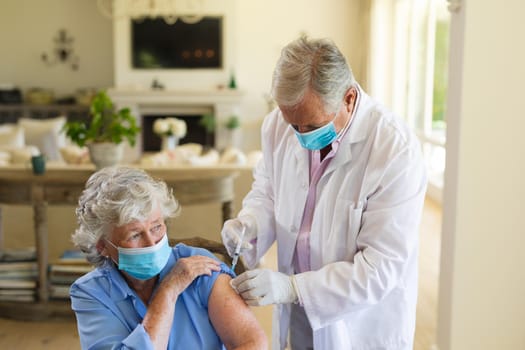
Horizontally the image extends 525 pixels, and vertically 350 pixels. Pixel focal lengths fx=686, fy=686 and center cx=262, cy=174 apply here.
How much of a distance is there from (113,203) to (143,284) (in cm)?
22

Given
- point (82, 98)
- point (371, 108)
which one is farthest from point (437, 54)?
point (371, 108)

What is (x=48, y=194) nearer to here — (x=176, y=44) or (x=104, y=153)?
(x=104, y=153)

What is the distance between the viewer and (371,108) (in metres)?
1.66

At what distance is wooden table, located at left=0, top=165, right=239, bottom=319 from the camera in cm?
336

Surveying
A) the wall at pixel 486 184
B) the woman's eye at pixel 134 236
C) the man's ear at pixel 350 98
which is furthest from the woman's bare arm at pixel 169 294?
the wall at pixel 486 184

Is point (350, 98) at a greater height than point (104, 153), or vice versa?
point (350, 98)

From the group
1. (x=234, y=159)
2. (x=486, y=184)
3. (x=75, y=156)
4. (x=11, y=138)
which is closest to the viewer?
(x=486, y=184)

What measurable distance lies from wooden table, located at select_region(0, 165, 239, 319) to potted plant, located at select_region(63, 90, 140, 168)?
0.15 metres

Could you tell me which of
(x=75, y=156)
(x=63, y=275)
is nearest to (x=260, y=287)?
(x=63, y=275)

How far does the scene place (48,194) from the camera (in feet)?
11.1

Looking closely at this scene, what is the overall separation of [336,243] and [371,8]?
23.3ft

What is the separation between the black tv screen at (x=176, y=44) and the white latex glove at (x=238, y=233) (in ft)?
22.6

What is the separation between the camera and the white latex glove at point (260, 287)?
1521 millimetres

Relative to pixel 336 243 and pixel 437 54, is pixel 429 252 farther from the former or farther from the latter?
pixel 336 243
